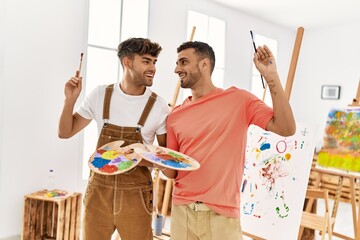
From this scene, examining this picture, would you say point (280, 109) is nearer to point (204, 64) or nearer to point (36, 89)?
point (204, 64)

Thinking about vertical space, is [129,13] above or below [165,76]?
above

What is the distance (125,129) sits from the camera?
152cm

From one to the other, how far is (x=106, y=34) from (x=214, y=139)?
250 centimetres

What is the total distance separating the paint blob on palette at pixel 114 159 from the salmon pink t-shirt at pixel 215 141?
0.78 ft

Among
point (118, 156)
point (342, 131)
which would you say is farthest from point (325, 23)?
point (118, 156)

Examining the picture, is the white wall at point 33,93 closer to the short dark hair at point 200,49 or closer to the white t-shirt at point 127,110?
the white t-shirt at point 127,110

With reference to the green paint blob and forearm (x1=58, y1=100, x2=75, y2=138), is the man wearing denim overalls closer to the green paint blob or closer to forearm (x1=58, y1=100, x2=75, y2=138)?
forearm (x1=58, y1=100, x2=75, y2=138)

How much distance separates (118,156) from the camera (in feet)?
4.73

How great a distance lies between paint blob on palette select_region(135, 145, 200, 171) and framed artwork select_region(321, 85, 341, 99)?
5.08 m

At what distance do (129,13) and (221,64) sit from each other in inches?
66.5

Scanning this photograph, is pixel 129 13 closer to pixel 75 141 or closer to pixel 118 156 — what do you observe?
pixel 75 141

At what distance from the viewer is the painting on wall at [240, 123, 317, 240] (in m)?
2.04

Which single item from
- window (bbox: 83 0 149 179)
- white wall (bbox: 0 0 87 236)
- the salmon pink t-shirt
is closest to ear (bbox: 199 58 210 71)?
the salmon pink t-shirt

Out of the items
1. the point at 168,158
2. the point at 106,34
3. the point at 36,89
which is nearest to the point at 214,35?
the point at 106,34
